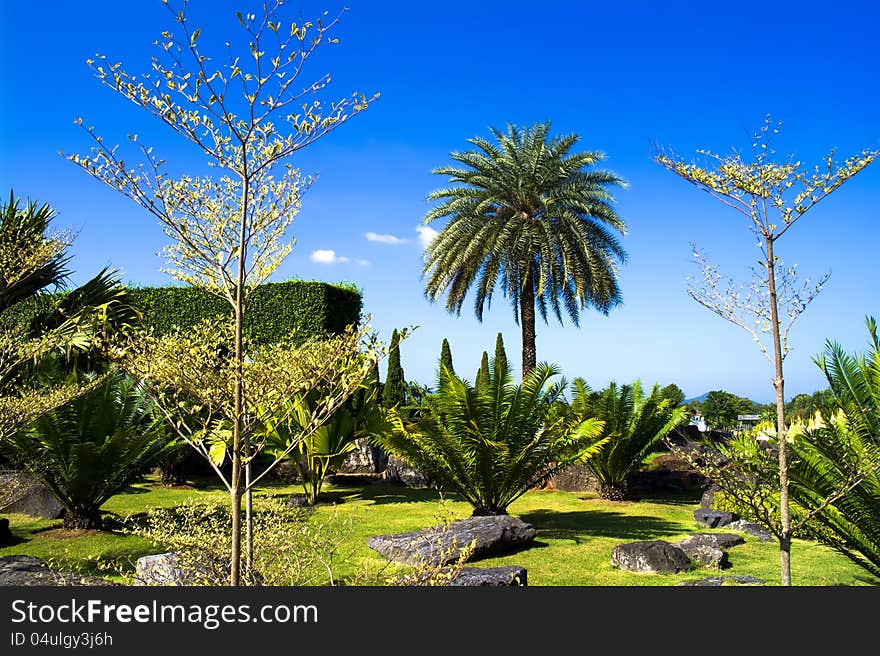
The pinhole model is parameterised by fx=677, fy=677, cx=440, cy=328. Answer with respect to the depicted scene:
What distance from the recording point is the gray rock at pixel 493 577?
562cm

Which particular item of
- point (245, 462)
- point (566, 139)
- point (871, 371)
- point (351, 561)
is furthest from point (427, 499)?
point (566, 139)

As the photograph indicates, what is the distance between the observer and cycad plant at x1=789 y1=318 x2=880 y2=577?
5664mm

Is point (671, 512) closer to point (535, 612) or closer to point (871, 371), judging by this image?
point (871, 371)

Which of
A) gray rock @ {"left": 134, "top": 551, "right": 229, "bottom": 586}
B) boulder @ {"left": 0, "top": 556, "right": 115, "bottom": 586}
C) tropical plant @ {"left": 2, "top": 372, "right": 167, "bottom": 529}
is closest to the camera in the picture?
gray rock @ {"left": 134, "top": 551, "right": 229, "bottom": 586}

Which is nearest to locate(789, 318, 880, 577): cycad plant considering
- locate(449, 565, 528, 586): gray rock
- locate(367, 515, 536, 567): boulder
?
locate(449, 565, 528, 586): gray rock

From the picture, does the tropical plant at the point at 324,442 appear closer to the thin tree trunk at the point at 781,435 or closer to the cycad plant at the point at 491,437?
the cycad plant at the point at 491,437

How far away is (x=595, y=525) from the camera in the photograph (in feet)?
34.2

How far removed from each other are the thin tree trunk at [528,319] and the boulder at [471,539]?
1027cm

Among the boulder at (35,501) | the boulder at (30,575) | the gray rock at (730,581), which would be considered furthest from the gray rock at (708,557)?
the boulder at (35,501)

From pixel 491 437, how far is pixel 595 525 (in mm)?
2150

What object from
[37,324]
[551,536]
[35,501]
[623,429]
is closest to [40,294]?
[37,324]

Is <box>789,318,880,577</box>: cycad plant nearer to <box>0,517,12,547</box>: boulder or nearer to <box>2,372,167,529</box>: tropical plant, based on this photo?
<box>2,372,167,529</box>: tropical plant

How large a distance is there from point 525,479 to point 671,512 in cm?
336

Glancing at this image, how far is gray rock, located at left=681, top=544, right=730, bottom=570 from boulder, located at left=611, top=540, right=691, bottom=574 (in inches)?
5.7
